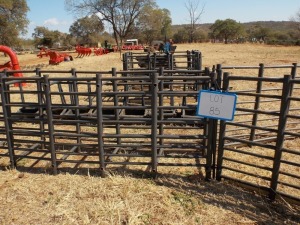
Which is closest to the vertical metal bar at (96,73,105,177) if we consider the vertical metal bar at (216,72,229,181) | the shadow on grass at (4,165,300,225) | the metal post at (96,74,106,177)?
the metal post at (96,74,106,177)

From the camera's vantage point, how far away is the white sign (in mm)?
3918

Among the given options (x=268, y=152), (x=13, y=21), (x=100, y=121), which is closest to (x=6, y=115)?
(x=100, y=121)

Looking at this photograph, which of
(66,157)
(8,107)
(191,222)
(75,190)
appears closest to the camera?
(191,222)

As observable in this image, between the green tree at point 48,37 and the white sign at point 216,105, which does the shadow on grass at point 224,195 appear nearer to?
the white sign at point 216,105

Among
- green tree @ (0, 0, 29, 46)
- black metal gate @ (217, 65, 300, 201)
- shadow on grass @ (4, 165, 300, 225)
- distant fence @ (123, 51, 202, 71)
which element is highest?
green tree @ (0, 0, 29, 46)

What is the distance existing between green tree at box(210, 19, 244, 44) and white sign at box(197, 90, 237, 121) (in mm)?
86070

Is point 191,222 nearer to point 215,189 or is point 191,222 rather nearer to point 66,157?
point 215,189

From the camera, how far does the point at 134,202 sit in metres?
3.81

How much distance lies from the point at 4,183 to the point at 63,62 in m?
22.1

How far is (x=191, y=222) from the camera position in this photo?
136 inches

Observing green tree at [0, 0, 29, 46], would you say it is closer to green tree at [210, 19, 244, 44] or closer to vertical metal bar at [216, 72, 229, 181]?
vertical metal bar at [216, 72, 229, 181]

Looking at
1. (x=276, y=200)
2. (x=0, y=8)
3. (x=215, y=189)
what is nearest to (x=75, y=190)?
(x=215, y=189)

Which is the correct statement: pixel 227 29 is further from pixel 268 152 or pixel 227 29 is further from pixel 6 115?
pixel 6 115

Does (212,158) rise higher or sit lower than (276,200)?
higher
